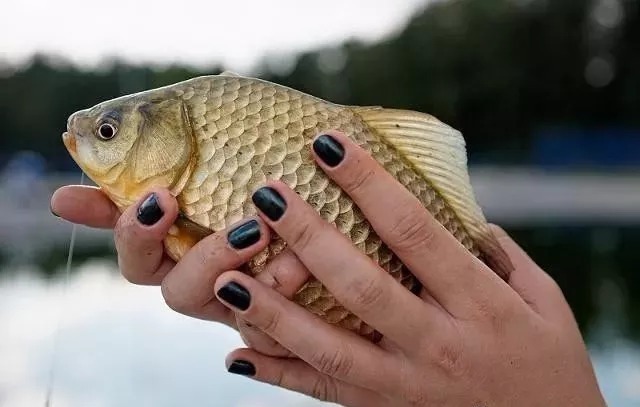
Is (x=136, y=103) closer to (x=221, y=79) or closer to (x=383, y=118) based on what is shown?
(x=221, y=79)

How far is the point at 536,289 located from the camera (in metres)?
1.22

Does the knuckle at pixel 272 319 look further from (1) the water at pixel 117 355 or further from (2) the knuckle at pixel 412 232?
(1) the water at pixel 117 355

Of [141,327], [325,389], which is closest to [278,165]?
[325,389]

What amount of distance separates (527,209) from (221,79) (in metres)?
10.2

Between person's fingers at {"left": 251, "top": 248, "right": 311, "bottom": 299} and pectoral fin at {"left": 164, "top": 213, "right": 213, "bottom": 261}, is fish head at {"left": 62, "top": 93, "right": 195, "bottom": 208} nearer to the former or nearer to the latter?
pectoral fin at {"left": 164, "top": 213, "right": 213, "bottom": 261}

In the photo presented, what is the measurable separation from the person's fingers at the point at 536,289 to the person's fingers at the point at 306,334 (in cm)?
26

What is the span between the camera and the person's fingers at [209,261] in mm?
1024

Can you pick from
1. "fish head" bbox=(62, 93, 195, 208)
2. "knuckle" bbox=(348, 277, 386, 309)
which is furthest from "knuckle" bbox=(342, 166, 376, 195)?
"fish head" bbox=(62, 93, 195, 208)

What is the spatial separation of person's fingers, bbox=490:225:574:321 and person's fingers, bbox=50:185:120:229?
1.96 feet

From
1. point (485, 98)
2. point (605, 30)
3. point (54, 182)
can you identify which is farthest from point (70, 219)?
point (605, 30)

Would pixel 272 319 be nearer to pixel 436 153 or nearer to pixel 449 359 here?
pixel 449 359

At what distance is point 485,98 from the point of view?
19547 mm

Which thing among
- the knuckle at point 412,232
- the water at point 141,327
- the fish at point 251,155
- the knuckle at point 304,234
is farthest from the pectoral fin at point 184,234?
the water at point 141,327

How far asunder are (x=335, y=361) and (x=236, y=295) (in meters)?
0.15
